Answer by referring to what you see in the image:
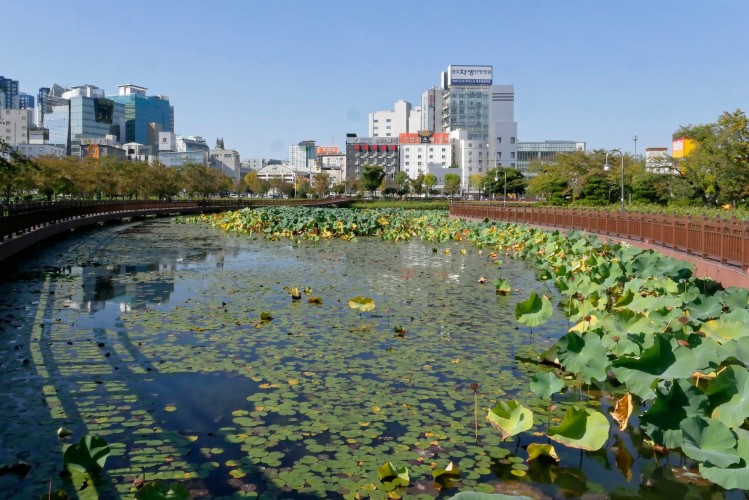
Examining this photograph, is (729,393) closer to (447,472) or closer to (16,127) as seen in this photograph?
(447,472)

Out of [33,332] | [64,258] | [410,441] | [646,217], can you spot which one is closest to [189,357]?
[33,332]

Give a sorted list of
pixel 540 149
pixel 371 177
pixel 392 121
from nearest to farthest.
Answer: pixel 371 177 → pixel 540 149 → pixel 392 121

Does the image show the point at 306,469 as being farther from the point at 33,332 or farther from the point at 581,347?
the point at 33,332

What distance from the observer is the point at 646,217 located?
18.9 m

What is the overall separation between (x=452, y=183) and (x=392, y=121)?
195ft

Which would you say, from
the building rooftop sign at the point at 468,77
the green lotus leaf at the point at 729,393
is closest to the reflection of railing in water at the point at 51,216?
the green lotus leaf at the point at 729,393

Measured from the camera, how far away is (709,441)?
4180mm

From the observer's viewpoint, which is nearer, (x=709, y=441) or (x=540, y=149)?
(x=709, y=441)

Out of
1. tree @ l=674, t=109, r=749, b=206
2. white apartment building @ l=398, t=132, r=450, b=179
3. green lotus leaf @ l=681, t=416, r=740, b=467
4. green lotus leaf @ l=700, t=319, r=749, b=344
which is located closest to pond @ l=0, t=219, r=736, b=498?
green lotus leaf @ l=681, t=416, r=740, b=467

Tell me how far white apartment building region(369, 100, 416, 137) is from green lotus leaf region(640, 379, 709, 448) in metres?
178

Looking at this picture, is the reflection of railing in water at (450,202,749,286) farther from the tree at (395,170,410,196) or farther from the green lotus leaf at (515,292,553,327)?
the tree at (395,170,410,196)

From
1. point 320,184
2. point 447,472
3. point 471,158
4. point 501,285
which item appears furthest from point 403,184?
point 447,472

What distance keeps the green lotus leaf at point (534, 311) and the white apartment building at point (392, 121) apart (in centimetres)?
17470

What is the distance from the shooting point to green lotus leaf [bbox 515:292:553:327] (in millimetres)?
7465
